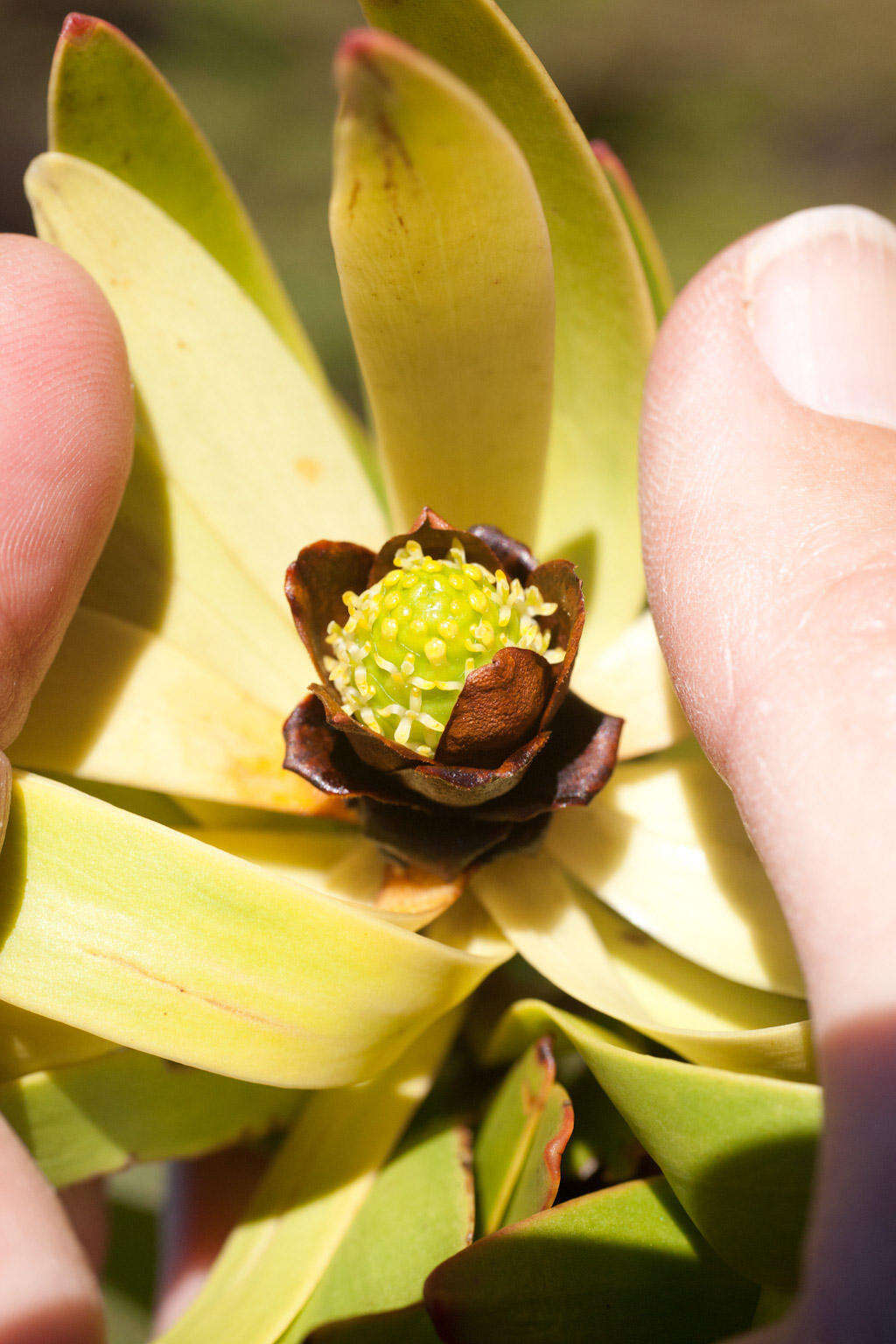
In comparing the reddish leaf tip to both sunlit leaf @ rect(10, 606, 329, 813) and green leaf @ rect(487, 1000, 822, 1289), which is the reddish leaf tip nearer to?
sunlit leaf @ rect(10, 606, 329, 813)

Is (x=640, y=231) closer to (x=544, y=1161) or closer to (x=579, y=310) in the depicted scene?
(x=579, y=310)

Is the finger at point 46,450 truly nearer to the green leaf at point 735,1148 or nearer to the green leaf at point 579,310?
the green leaf at point 579,310

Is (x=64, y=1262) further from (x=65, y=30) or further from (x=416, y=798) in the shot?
(x=65, y=30)

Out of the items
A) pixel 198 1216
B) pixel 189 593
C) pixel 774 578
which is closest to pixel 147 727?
pixel 189 593

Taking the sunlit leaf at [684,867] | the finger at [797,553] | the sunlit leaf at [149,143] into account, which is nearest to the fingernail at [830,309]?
the finger at [797,553]

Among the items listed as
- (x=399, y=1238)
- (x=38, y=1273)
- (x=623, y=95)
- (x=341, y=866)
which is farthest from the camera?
(x=623, y=95)

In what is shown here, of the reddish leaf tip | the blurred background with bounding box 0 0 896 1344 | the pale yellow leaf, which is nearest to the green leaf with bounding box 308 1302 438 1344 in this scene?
the pale yellow leaf
